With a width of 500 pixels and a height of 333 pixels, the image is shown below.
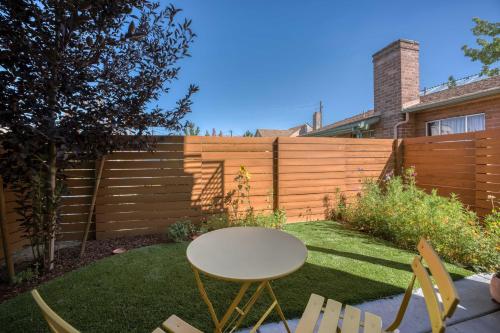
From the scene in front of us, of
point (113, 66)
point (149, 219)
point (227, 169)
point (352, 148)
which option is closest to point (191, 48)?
point (113, 66)

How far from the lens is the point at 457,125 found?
7422 millimetres

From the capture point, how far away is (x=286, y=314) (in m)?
2.05

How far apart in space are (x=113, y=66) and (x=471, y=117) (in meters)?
9.15

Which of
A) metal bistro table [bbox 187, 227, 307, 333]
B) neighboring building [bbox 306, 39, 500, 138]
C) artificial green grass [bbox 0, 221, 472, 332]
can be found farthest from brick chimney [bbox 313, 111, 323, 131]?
metal bistro table [bbox 187, 227, 307, 333]

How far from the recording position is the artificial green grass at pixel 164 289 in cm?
202

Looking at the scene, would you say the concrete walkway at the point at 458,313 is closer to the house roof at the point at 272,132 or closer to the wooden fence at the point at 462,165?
the wooden fence at the point at 462,165

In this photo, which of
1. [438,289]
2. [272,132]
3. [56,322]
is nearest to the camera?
[56,322]

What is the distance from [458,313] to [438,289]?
165cm

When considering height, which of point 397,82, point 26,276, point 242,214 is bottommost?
point 26,276

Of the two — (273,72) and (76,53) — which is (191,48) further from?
(273,72)

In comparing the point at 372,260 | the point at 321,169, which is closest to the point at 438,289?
the point at 372,260

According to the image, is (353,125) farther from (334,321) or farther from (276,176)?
(334,321)

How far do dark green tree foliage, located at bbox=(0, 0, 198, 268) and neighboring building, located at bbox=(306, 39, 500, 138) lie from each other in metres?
7.82

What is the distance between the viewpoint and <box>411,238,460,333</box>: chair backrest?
897 millimetres
